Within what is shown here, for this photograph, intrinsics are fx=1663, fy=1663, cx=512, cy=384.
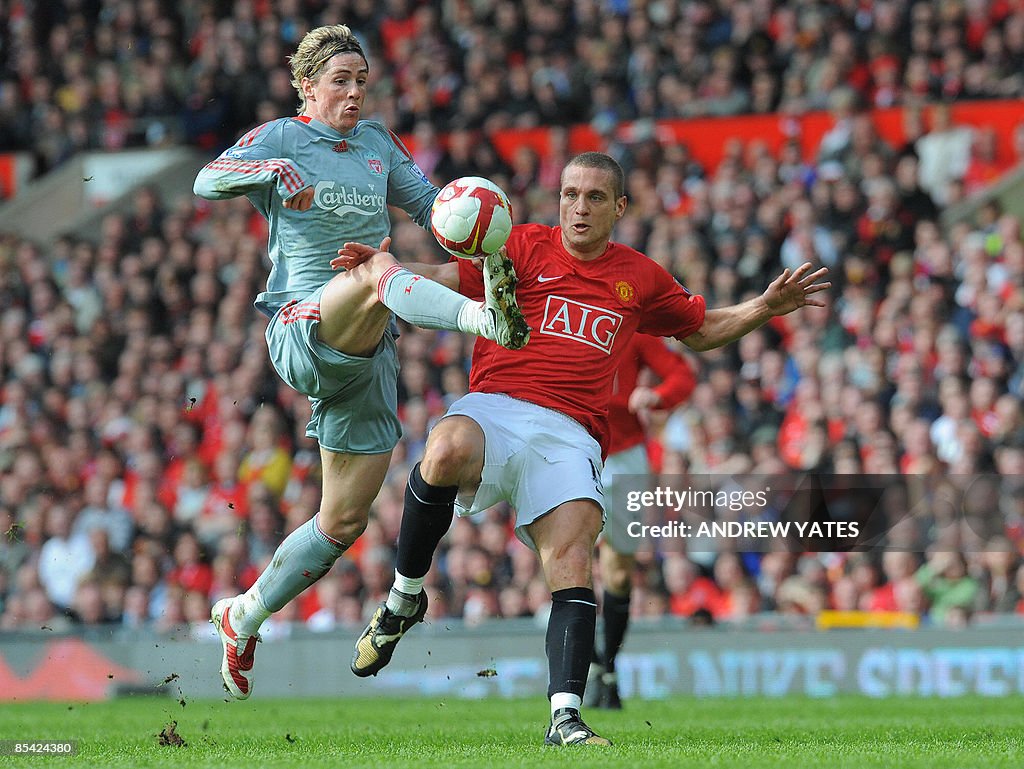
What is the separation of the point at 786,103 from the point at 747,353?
312cm

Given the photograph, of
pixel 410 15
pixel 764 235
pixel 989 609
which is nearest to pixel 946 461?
pixel 989 609

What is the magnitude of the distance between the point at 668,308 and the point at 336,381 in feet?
4.67

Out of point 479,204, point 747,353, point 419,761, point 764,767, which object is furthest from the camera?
point 747,353

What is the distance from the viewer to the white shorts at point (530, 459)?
21.1 ft

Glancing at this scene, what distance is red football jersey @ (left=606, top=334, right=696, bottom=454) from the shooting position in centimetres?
938

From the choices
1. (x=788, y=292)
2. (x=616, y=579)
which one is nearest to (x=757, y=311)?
(x=788, y=292)

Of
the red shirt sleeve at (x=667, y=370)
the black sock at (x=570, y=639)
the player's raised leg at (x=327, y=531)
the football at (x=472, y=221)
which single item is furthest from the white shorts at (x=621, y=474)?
the football at (x=472, y=221)

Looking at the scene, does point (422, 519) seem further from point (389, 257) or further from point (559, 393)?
point (389, 257)

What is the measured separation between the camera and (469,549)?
12.6 m

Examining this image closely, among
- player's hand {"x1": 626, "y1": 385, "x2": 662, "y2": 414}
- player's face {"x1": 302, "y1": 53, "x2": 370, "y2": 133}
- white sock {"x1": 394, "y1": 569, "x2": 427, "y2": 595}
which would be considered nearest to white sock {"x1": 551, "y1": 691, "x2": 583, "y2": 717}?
white sock {"x1": 394, "y1": 569, "x2": 427, "y2": 595}

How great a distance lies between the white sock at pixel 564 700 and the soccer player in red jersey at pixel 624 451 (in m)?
3.15

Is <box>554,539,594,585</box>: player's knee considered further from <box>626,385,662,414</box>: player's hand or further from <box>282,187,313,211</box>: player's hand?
<box>626,385,662,414</box>: player's hand

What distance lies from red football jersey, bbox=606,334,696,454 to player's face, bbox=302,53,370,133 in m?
2.73

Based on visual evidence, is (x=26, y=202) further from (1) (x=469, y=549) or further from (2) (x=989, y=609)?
(2) (x=989, y=609)
